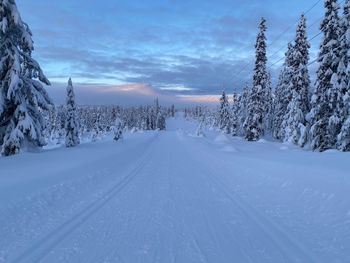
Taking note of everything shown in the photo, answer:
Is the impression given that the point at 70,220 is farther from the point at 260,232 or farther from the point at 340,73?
the point at 340,73

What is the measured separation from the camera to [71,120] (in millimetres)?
44500

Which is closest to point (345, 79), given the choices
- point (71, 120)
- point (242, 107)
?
point (71, 120)

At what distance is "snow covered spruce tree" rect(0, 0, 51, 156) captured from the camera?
725 inches

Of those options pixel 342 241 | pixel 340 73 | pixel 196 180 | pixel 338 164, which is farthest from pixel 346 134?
pixel 342 241

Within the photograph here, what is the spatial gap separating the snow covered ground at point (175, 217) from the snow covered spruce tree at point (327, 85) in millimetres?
16768

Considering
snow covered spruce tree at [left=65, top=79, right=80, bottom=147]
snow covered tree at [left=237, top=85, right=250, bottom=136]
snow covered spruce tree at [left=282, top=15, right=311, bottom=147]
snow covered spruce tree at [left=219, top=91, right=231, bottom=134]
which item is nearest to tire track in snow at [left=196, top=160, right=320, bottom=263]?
snow covered spruce tree at [left=282, top=15, right=311, bottom=147]

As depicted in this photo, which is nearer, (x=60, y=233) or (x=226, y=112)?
(x=60, y=233)

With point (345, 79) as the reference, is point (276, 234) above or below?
below

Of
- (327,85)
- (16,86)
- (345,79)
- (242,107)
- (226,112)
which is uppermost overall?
(345,79)

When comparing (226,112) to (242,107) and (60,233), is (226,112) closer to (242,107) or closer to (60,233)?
(242,107)

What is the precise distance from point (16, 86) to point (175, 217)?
43.9 ft

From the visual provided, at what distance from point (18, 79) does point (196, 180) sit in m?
10.6

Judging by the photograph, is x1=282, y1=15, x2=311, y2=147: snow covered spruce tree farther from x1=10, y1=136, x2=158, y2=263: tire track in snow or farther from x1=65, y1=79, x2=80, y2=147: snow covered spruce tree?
x1=10, y1=136, x2=158, y2=263: tire track in snow

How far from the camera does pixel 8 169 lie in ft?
46.6
